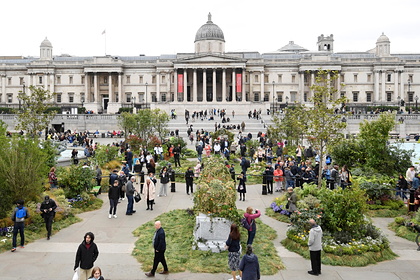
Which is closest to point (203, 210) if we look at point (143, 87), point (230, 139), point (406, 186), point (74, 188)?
point (74, 188)

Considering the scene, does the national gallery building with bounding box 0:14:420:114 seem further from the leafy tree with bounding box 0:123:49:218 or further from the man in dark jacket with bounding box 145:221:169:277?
the man in dark jacket with bounding box 145:221:169:277

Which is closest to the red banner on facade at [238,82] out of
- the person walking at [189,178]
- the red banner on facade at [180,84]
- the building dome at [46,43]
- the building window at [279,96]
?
the building window at [279,96]

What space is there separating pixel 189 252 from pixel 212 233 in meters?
0.90

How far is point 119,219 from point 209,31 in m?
73.3

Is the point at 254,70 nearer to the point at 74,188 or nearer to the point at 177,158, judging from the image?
the point at 177,158

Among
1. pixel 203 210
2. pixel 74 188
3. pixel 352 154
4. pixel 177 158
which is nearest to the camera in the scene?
pixel 203 210

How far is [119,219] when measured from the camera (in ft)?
57.3

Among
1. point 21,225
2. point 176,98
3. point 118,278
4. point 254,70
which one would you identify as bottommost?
point 118,278

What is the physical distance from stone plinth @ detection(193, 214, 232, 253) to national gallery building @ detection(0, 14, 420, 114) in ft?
228

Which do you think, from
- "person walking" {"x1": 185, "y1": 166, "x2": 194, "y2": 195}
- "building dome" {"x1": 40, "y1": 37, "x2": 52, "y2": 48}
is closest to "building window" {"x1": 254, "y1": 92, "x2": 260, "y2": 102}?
"building dome" {"x1": 40, "y1": 37, "x2": 52, "y2": 48}

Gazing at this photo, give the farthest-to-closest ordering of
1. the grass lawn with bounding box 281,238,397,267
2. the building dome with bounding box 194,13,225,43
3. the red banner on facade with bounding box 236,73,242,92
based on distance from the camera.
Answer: the building dome with bounding box 194,13,225,43, the red banner on facade with bounding box 236,73,242,92, the grass lawn with bounding box 281,238,397,267

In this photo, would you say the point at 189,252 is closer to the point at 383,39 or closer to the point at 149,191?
the point at 149,191

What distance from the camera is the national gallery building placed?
8381 cm

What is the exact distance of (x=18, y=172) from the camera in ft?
53.9
